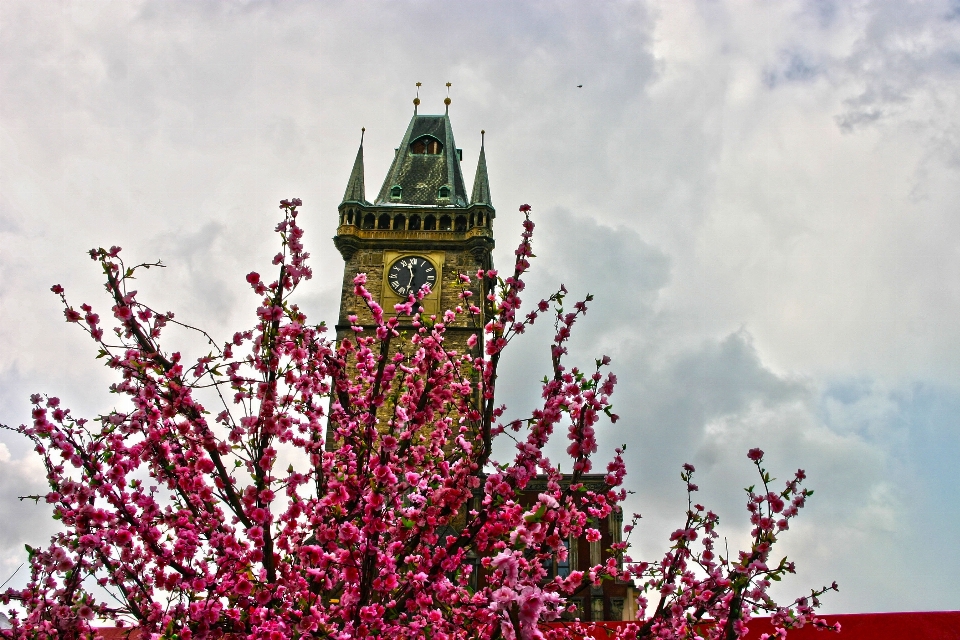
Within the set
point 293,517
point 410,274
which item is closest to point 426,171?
point 410,274

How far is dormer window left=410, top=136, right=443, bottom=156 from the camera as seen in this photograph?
1804 inches

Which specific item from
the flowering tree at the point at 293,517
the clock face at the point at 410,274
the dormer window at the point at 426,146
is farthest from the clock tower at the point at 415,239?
the flowering tree at the point at 293,517

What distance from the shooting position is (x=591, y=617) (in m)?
24.1

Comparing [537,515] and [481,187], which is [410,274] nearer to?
[481,187]

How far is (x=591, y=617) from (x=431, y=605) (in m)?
16.8

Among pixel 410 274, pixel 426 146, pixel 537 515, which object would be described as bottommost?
pixel 537 515

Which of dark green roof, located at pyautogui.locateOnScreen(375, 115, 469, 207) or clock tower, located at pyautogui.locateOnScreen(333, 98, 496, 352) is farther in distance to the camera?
dark green roof, located at pyautogui.locateOnScreen(375, 115, 469, 207)

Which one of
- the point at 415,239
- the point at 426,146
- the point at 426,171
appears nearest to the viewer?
the point at 415,239

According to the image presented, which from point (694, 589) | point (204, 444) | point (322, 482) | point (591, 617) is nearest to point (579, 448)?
point (694, 589)

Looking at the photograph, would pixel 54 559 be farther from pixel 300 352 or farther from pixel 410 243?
pixel 410 243

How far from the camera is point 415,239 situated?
38125mm

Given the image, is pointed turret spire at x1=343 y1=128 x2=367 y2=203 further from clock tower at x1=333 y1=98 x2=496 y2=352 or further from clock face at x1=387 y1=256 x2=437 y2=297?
clock face at x1=387 y1=256 x2=437 y2=297

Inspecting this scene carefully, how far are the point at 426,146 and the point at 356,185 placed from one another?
7.16 metres

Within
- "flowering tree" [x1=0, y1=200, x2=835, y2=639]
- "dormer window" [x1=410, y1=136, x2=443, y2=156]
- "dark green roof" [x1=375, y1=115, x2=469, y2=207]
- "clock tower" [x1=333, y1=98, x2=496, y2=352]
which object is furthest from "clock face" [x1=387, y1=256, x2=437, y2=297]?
"flowering tree" [x1=0, y1=200, x2=835, y2=639]
